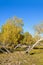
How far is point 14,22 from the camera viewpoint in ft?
177

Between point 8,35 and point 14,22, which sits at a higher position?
point 14,22

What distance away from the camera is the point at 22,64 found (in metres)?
20.3

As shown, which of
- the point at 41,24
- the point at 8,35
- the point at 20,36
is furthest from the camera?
the point at 20,36

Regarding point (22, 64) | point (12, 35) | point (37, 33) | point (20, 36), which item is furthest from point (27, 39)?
point (22, 64)

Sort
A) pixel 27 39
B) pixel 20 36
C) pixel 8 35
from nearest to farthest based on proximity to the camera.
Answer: pixel 8 35 → pixel 20 36 → pixel 27 39

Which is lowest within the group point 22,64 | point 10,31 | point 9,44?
point 22,64

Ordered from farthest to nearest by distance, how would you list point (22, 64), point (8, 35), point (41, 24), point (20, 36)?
point (20, 36), point (8, 35), point (41, 24), point (22, 64)

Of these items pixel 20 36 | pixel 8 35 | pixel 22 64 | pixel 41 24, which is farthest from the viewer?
pixel 20 36

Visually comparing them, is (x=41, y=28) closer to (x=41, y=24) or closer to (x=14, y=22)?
(x=41, y=24)

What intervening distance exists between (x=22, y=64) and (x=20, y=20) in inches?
1379

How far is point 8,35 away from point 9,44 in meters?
4.16

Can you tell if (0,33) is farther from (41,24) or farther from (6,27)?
(41,24)

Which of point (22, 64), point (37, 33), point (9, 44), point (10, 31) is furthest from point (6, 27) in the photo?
point (22, 64)

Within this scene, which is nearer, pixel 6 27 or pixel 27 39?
pixel 6 27
